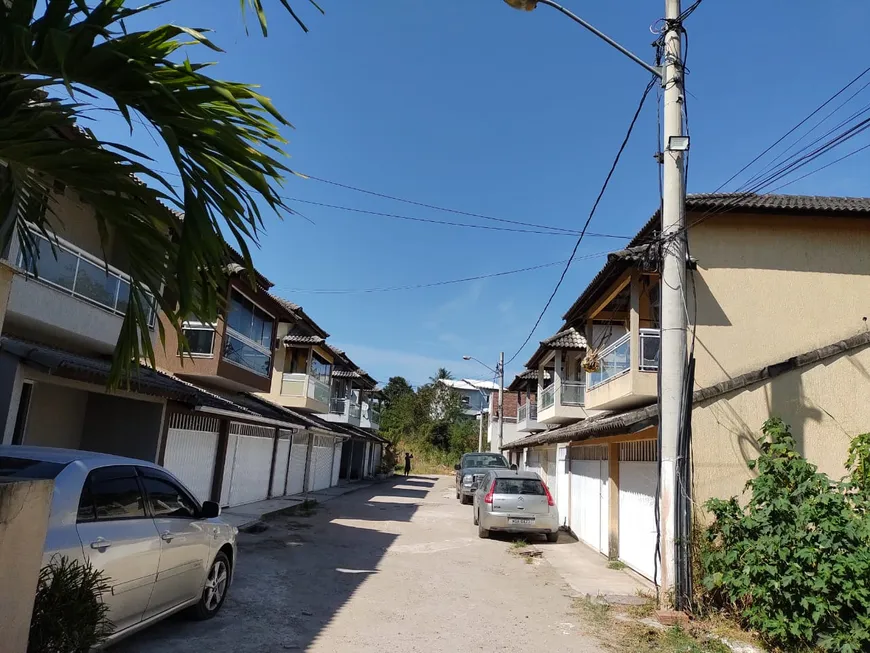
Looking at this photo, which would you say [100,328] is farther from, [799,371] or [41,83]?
[799,371]

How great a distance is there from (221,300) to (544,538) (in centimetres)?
1357

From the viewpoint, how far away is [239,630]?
6.29 m

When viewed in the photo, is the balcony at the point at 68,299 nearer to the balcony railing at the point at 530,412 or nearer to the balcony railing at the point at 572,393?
the balcony railing at the point at 572,393

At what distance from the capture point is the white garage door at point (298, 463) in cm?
2366

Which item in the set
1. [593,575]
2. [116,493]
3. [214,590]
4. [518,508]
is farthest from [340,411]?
[116,493]

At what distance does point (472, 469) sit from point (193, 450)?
13.0 m

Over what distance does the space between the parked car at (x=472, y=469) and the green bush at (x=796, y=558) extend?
621 inches

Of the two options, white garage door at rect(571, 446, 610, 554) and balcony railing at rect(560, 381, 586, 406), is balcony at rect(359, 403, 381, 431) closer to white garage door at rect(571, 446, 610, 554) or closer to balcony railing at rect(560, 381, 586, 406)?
balcony railing at rect(560, 381, 586, 406)

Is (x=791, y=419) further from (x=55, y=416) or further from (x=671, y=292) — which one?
(x=55, y=416)

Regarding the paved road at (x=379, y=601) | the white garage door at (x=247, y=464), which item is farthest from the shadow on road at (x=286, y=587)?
the white garage door at (x=247, y=464)

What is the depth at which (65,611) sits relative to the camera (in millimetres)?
3736

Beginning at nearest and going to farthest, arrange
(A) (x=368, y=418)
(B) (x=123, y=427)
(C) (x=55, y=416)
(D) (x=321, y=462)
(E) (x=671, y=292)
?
1. (E) (x=671, y=292)
2. (C) (x=55, y=416)
3. (B) (x=123, y=427)
4. (D) (x=321, y=462)
5. (A) (x=368, y=418)

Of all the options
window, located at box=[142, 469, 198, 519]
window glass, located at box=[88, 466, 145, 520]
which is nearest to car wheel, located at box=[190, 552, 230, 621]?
window, located at box=[142, 469, 198, 519]

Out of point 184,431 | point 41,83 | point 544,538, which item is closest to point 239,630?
point 41,83
